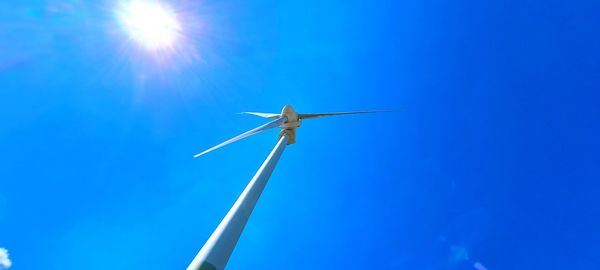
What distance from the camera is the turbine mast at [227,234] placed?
7543mm

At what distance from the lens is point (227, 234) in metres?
8.67

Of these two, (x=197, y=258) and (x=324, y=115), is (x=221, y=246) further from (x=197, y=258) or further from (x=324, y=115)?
(x=324, y=115)

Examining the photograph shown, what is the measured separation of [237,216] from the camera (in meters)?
9.72

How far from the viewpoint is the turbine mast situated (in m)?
7.54

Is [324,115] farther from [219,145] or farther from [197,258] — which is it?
[197,258]

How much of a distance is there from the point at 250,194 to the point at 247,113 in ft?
68.5

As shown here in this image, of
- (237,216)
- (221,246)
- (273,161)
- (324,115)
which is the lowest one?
(221,246)

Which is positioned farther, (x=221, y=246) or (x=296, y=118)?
(x=296, y=118)

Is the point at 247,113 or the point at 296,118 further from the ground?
the point at 247,113

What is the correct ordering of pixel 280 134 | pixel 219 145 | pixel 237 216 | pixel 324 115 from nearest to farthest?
pixel 237 216 → pixel 219 145 → pixel 280 134 → pixel 324 115

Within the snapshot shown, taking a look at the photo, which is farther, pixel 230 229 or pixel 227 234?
pixel 230 229

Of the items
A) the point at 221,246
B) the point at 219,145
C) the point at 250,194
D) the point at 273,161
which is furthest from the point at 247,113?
the point at 221,246

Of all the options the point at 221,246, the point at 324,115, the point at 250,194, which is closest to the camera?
the point at 221,246

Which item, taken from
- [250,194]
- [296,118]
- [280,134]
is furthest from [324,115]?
[250,194]
